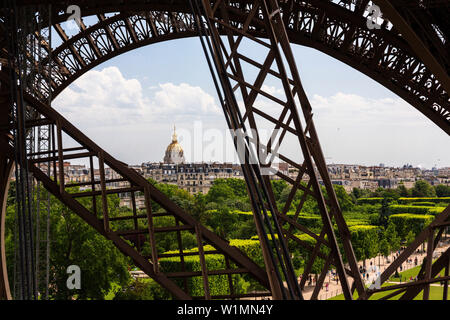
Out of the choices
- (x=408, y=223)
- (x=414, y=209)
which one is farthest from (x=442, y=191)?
(x=408, y=223)

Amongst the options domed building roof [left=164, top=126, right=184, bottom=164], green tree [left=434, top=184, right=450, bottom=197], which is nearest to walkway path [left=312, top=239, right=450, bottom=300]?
green tree [left=434, top=184, right=450, bottom=197]

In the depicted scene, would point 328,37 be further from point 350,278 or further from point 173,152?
point 173,152

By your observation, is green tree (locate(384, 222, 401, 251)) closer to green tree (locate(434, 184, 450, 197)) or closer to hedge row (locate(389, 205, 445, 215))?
hedge row (locate(389, 205, 445, 215))

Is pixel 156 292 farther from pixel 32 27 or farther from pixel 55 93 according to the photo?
pixel 32 27

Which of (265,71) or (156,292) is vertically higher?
(265,71)

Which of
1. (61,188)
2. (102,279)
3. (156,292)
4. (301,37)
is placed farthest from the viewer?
(156,292)

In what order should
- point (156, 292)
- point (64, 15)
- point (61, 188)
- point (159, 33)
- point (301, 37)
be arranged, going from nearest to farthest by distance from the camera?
point (61, 188)
point (64, 15)
point (301, 37)
point (159, 33)
point (156, 292)
